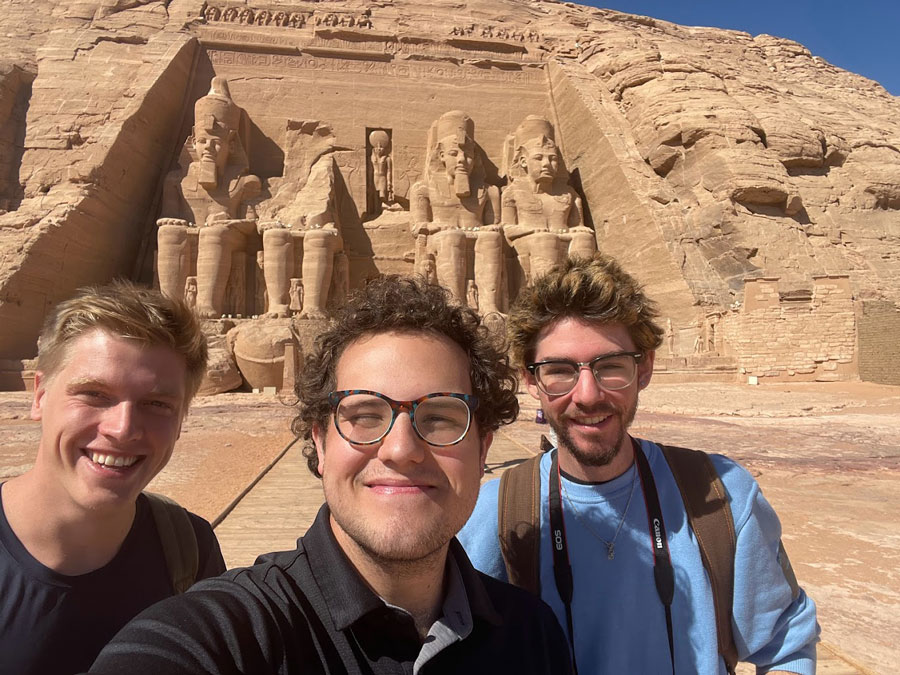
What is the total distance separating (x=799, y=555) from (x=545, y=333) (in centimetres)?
218

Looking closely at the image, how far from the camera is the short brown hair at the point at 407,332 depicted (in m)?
1.10

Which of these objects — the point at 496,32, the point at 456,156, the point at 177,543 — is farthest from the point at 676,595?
the point at 496,32

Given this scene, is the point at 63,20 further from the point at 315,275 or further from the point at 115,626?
the point at 115,626

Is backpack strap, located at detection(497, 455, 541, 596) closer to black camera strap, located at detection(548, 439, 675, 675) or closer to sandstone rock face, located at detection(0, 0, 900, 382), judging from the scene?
black camera strap, located at detection(548, 439, 675, 675)

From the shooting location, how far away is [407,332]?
3.57 ft

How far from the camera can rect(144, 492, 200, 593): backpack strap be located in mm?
1373

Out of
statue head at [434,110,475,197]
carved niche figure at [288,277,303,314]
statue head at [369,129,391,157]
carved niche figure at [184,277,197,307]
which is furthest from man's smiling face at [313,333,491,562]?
statue head at [369,129,391,157]

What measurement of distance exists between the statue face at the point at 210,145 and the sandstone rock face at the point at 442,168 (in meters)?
0.37

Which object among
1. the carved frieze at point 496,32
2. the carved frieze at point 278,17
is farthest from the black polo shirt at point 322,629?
the carved frieze at point 496,32

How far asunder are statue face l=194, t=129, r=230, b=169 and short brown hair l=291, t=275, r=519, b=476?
13256mm

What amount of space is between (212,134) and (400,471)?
13762 millimetres

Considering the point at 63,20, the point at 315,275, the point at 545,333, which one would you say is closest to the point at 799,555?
the point at 545,333

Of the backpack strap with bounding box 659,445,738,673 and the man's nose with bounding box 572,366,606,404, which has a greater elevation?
the man's nose with bounding box 572,366,606,404

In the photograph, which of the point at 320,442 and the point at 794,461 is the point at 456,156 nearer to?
the point at 794,461
